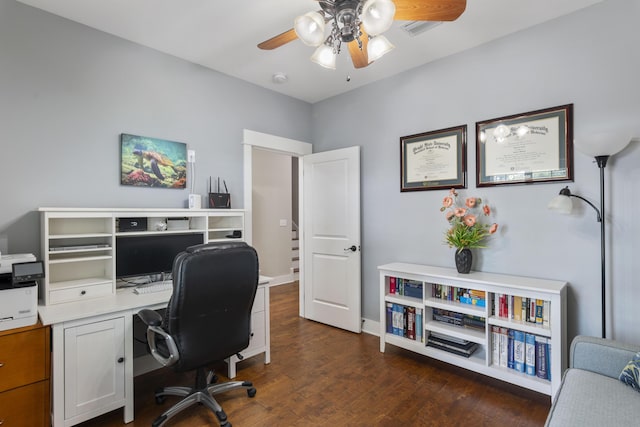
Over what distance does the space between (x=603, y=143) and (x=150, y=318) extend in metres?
2.95

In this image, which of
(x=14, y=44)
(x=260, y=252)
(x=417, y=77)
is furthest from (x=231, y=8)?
(x=260, y=252)

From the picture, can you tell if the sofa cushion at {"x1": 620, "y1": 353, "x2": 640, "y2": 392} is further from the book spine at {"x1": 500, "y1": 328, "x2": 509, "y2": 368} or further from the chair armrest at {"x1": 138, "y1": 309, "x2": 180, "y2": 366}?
the chair armrest at {"x1": 138, "y1": 309, "x2": 180, "y2": 366}

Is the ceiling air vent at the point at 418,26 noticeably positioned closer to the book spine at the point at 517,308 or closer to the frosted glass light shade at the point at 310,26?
the frosted glass light shade at the point at 310,26

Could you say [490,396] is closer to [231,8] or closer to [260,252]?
[231,8]

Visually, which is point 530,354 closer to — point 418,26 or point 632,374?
point 632,374

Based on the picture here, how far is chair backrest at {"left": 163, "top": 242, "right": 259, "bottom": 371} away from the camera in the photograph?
175cm

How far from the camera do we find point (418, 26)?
239 centimetres

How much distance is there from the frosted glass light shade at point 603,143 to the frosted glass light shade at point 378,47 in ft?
4.48

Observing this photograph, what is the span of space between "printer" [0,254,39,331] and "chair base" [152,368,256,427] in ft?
2.98

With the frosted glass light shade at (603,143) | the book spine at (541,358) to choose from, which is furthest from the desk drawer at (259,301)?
the frosted glass light shade at (603,143)

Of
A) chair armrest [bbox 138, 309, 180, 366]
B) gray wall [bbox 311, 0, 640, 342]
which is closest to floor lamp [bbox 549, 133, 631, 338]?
gray wall [bbox 311, 0, 640, 342]

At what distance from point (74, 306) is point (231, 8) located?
2.24m

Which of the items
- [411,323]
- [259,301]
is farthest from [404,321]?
[259,301]

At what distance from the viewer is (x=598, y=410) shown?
1353 mm
